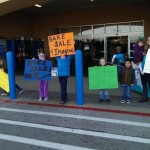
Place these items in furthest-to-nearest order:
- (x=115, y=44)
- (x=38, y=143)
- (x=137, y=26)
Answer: (x=115, y=44), (x=137, y=26), (x=38, y=143)

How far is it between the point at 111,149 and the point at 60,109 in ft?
10.1

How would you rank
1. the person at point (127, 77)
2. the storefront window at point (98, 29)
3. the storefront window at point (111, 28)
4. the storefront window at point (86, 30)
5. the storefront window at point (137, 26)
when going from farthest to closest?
the storefront window at point (86, 30) → the storefront window at point (98, 29) → the storefront window at point (111, 28) → the storefront window at point (137, 26) → the person at point (127, 77)

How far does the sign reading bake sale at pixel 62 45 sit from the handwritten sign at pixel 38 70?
0.57m

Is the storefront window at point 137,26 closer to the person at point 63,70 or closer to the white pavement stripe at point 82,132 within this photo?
the person at point 63,70

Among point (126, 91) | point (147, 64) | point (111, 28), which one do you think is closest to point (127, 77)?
point (126, 91)

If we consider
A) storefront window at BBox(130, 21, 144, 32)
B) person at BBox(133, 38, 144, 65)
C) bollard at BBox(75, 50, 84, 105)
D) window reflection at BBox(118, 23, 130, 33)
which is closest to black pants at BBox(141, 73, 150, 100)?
person at BBox(133, 38, 144, 65)

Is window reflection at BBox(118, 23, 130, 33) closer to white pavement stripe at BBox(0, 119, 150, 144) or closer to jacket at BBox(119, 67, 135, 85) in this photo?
jacket at BBox(119, 67, 135, 85)

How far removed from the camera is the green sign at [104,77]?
27.5 ft

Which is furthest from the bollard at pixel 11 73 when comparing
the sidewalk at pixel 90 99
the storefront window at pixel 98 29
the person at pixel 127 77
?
the storefront window at pixel 98 29

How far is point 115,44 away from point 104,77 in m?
11.2

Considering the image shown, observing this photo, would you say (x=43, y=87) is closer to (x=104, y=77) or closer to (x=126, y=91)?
(x=104, y=77)

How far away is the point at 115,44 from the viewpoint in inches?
758

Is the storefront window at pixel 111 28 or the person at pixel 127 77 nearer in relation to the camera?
the person at pixel 127 77

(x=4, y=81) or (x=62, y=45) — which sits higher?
(x=62, y=45)
